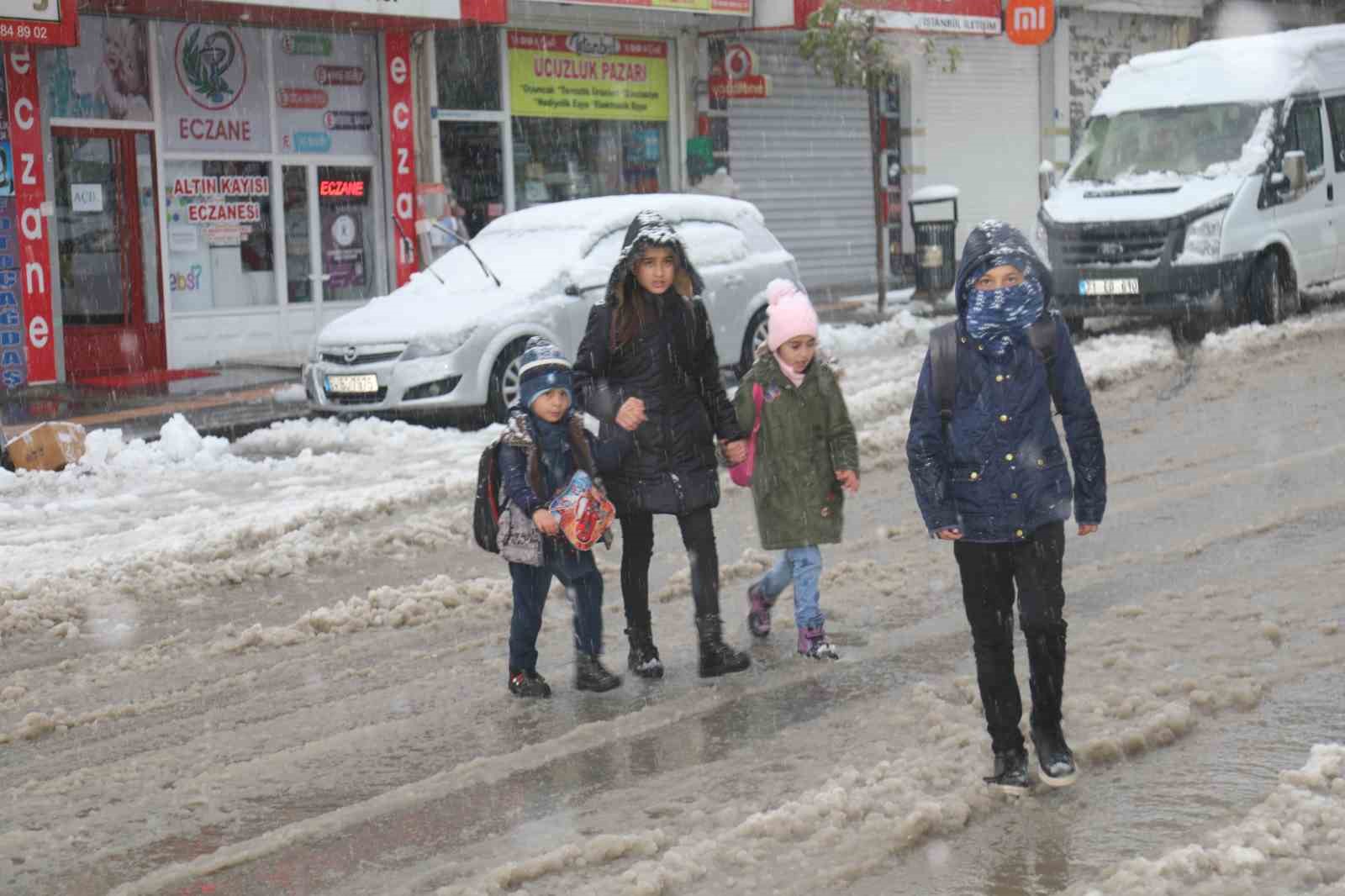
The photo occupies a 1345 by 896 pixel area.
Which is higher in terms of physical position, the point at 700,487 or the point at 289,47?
the point at 289,47

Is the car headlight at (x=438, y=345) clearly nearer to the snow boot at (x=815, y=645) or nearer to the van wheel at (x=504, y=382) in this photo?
the van wheel at (x=504, y=382)

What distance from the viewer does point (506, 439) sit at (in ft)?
19.9

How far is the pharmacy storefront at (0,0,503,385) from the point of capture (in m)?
18.2

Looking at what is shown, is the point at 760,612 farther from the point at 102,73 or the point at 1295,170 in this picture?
the point at 102,73

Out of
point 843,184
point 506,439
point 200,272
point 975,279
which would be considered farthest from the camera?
point 843,184

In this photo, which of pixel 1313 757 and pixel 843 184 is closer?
→ pixel 1313 757

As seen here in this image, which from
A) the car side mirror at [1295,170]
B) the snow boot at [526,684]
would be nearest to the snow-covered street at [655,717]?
the snow boot at [526,684]

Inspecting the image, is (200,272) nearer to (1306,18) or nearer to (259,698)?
(259,698)

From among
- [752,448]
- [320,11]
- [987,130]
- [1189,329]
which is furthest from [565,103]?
[752,448]

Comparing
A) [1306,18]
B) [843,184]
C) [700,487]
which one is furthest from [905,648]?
[1306,18]

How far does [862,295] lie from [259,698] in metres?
19.6

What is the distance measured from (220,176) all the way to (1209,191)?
10.2 meters

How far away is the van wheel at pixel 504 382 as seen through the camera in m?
13.6

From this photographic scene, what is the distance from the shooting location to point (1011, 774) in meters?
4.95
